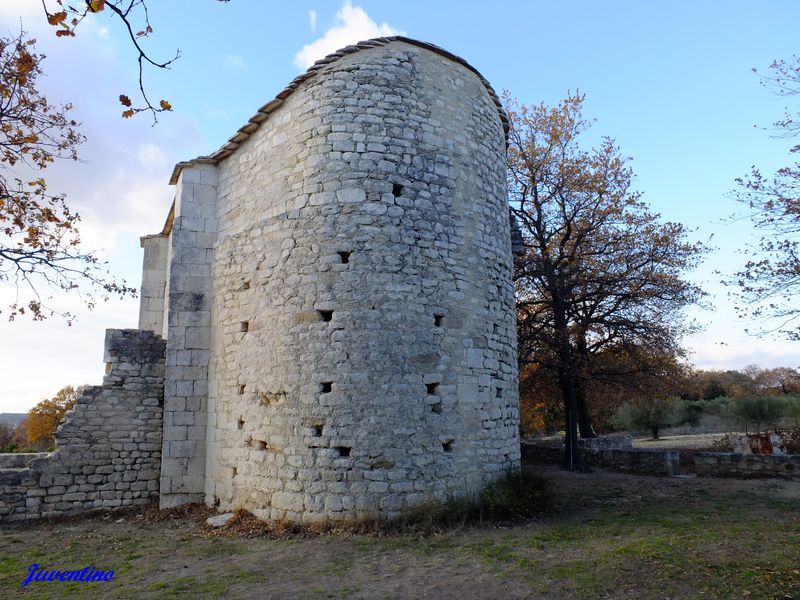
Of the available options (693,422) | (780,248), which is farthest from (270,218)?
(693,422)

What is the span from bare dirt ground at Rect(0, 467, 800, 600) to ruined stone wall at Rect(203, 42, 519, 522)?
0.82m

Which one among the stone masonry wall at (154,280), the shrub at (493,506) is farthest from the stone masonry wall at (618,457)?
the stone masonry wall at (154,280)

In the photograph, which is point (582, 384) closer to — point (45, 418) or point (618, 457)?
point (618, 457)

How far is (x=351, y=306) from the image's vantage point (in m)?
7.73

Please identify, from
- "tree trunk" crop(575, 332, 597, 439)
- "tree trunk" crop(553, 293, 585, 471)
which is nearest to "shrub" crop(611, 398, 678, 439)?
"tree trunk" crop(575, 332, 597, 439)

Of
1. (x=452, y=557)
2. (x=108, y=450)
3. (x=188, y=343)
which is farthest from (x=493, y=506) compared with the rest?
(x=108, y=450)

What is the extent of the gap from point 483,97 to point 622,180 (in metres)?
8.19

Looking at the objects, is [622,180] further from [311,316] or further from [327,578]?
[327,578]

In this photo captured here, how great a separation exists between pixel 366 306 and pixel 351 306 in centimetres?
22

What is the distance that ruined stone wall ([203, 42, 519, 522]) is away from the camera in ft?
24.3

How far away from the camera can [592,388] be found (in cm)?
1600

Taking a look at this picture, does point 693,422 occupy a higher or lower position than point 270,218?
lower

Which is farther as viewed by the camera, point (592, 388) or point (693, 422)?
point (693, 422)

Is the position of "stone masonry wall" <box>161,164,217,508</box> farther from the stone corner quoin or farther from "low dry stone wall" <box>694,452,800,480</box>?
"low dry stone wall" <box>694,452,800,480</box>
